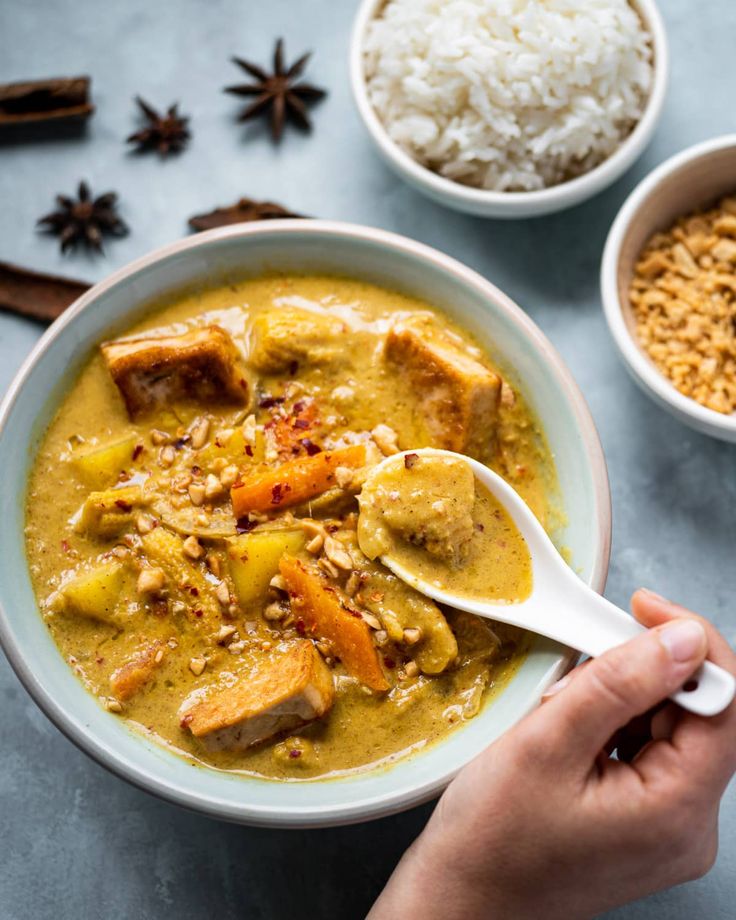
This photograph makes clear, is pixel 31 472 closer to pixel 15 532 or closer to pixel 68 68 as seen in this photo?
pixel 15 532

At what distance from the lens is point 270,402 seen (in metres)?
2.96

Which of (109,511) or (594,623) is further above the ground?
(109,511)

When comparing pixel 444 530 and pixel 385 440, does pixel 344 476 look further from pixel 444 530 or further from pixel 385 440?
pixel 444 530

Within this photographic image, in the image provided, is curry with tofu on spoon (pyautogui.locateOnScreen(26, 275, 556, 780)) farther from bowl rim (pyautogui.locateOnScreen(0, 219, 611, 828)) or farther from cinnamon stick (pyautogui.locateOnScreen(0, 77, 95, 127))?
cinnamon stick (pyautogui.locateOnScreen(0, 77, 95, 127))

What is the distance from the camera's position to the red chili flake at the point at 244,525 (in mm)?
2836

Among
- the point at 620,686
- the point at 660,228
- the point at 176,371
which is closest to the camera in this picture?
the point at 620,686

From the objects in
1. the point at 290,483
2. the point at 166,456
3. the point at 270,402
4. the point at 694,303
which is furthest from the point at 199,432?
the point at 694,303

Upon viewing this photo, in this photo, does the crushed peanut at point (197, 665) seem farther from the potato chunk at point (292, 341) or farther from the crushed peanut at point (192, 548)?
the potato chunk at point (292, 341)

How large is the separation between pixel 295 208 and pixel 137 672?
Result: 180cm

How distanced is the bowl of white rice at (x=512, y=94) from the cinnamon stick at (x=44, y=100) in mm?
1052

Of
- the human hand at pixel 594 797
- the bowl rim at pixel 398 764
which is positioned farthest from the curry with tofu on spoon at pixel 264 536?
the human hand at pixel 594 797

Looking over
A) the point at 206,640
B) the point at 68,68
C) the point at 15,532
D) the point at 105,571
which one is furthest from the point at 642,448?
the point at 68,68

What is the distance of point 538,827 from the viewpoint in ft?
7.59

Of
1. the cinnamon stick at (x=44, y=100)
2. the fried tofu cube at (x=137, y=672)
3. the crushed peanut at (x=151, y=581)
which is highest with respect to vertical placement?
the cinnamon stick at (x=44, y=100)
